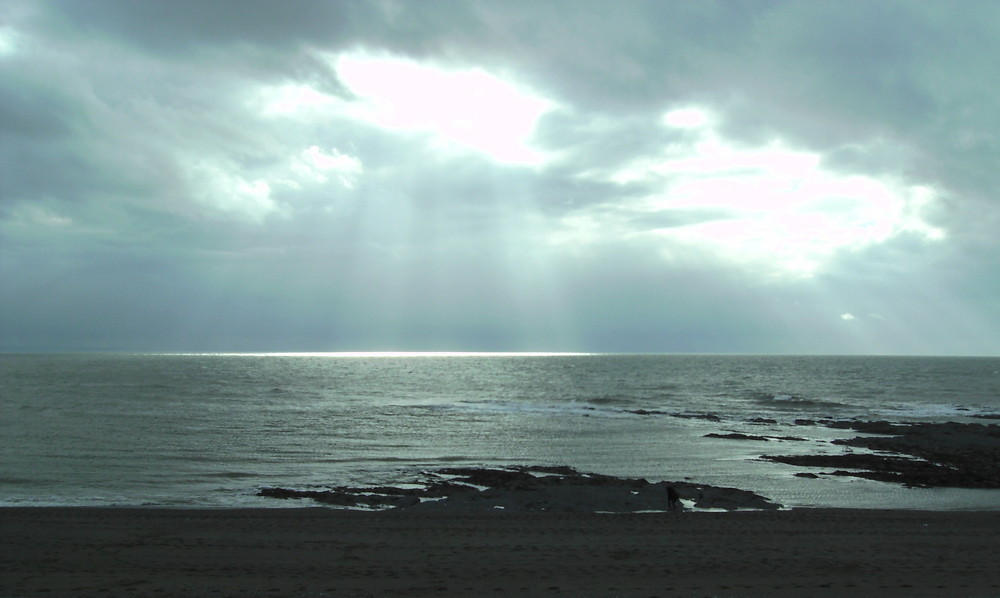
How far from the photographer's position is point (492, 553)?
14.8 metres

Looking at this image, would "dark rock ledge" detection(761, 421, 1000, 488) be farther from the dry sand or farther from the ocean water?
the dry sand

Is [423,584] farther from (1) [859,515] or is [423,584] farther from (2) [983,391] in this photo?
(2) [983,391]

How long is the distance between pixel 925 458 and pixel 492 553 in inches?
1097

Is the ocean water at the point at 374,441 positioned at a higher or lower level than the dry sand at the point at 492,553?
lower

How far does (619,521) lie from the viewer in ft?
61.7

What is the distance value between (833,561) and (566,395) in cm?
7090

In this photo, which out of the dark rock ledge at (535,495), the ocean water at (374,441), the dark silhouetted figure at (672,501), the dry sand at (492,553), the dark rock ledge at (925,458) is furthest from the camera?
the dark rock ledge at (925,458)

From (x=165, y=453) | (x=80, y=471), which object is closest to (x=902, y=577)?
(x=80, y=471)

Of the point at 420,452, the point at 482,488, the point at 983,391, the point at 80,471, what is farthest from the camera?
the point at 983,391

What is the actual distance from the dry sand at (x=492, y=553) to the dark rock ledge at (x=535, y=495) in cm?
155

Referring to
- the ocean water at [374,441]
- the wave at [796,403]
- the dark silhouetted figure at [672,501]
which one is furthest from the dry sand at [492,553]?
the wave at [796,403]

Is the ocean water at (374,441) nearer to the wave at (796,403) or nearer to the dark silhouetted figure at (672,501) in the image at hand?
the wave at (796,403)

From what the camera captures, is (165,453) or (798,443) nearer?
(165,453)

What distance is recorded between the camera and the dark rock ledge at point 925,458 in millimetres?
27859
